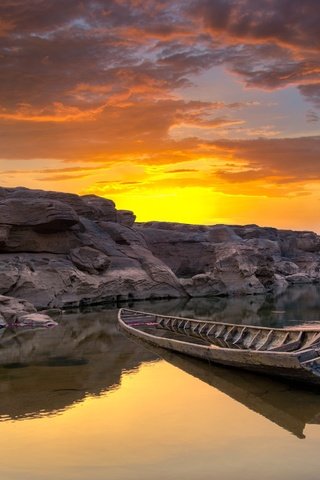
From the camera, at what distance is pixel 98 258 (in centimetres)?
4503

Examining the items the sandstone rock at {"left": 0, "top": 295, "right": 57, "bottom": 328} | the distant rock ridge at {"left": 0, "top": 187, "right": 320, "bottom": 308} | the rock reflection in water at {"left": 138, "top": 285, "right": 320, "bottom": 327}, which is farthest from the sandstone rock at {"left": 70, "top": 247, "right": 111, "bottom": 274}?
the sandstone rock at {"left": 0, "top": 295, "right": 57, "bottom": 328}

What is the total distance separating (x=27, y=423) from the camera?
39.8 feet

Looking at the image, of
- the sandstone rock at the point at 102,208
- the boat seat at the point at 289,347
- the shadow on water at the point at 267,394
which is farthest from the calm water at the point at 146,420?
the sandstone rock at the point at 102,208

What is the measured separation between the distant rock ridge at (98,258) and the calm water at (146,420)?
19.7 metres

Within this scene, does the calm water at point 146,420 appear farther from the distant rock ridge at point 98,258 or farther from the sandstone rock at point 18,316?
the distant rock ridge at point 98,258

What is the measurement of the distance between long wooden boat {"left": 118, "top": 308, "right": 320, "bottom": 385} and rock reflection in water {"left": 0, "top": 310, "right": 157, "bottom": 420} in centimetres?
149

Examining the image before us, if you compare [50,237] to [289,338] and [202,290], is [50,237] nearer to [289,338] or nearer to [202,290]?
[202,290]

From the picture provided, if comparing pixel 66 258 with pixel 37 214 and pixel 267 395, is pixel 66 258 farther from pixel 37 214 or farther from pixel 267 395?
pixel 267 395

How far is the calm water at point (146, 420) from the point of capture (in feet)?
31.0

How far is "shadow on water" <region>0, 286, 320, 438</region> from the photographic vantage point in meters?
13.1

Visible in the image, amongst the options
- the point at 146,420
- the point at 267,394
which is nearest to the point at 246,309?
the point at 267,394

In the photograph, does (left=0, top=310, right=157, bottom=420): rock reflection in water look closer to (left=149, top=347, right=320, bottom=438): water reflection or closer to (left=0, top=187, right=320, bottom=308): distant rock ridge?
(left=149, top=347, right=320, bottom=438): water reflection

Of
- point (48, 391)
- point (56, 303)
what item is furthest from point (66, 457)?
point (56, 303)

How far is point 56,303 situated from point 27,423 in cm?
2810
